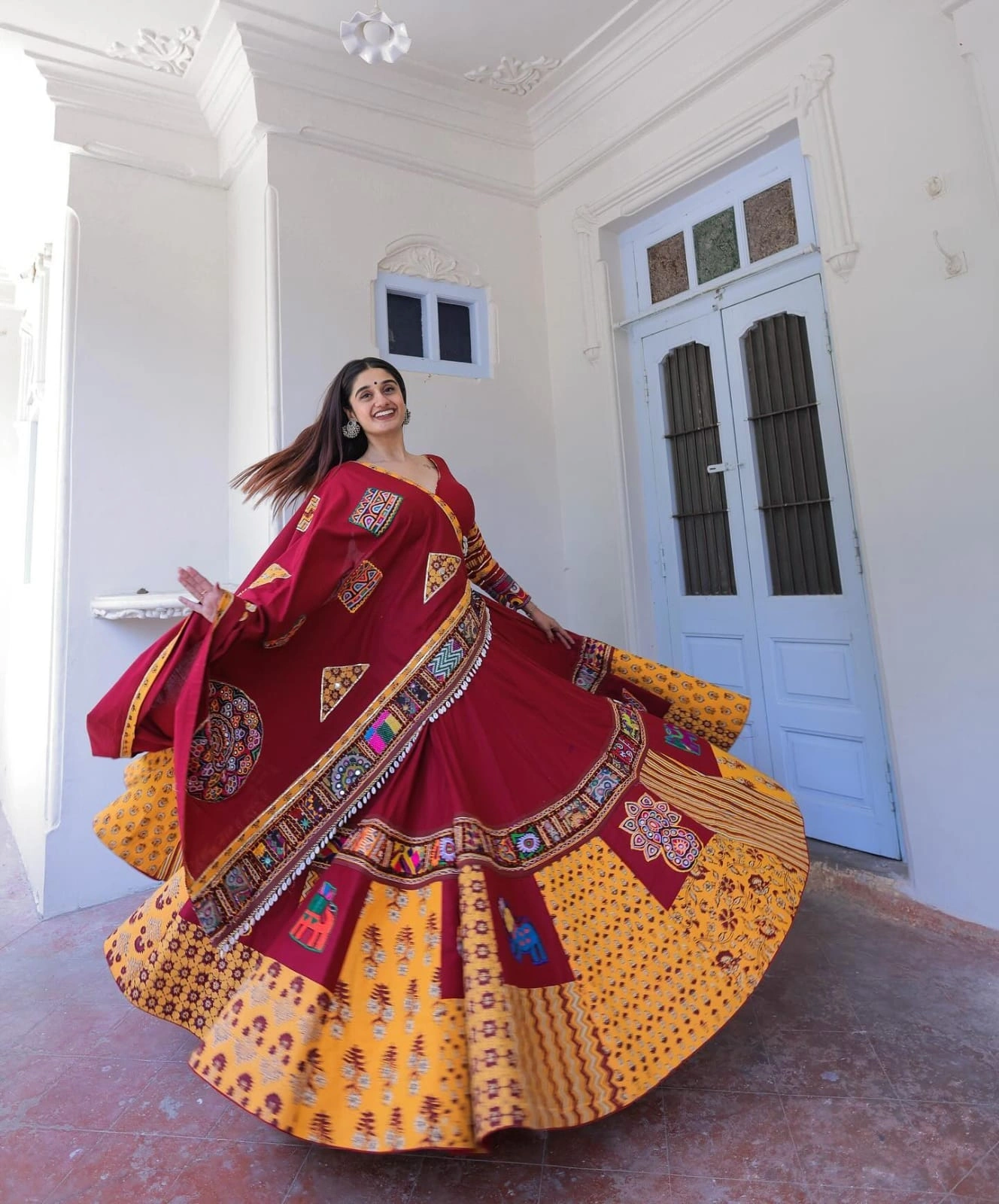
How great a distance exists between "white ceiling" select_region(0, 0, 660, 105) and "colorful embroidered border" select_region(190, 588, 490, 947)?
2707 mm

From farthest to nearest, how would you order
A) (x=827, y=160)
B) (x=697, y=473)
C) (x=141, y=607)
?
(x=697, y=473), (x=141, y=607), (x=827, y=160)

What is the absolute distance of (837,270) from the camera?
100 inches

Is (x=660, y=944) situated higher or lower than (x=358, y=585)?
lower

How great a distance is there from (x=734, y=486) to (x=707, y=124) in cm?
149

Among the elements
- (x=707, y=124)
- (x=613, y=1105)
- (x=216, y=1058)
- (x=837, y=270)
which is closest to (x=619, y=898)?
(x=613, y=1105)

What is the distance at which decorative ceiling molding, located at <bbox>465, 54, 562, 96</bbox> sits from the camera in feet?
10.9

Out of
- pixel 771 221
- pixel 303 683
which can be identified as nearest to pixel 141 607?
pixel 303 683

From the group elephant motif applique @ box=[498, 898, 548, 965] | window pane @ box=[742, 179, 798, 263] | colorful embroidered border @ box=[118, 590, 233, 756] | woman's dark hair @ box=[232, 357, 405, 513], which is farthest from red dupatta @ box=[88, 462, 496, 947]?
window pane @ box=[742, 179, 798, 263]

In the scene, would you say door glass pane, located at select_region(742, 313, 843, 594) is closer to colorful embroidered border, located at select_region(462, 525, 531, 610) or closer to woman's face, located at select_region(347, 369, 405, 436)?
colorful embroidered border, located at select_region(462, 525, 531, 610)

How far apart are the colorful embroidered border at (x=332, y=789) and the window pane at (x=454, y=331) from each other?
2.09 meters

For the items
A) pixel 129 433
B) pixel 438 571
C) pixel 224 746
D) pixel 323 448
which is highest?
pixel 129 433

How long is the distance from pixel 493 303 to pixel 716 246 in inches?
42.4

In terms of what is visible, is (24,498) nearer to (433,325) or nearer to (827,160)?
(433,325)

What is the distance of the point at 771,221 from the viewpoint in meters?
2.97
